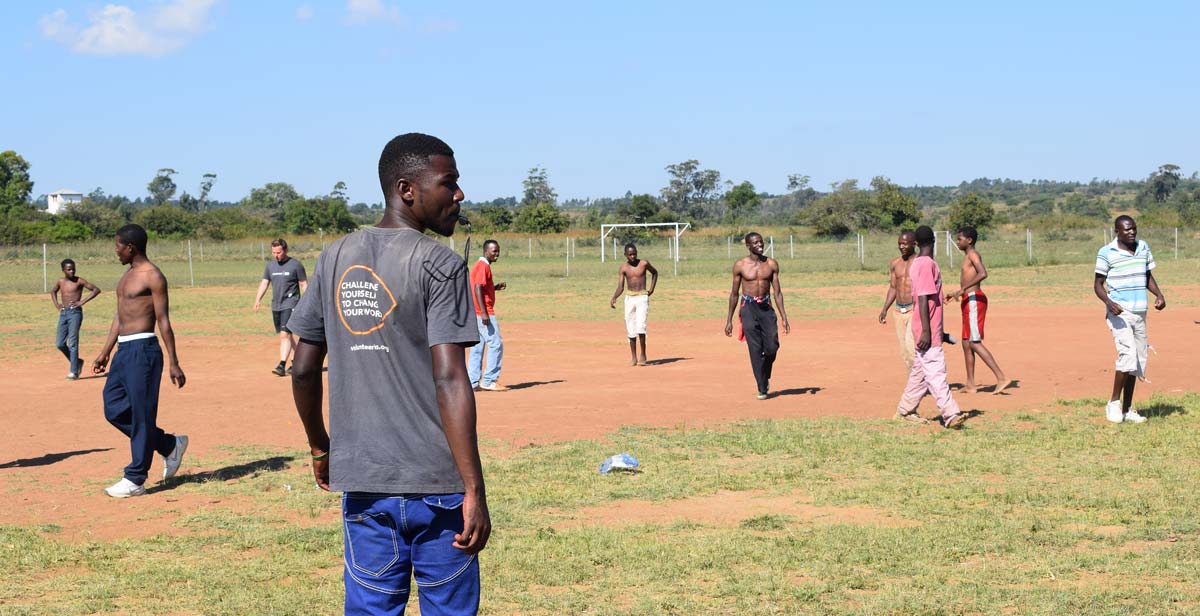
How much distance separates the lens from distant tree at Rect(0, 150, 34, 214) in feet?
280

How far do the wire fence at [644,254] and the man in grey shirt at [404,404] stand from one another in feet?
132

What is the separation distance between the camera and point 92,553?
768 cm

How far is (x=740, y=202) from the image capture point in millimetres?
112750

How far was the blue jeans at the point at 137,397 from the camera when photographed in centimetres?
947

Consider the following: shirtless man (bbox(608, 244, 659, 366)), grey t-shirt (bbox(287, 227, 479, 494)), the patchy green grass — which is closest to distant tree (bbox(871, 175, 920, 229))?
shirtless man (bbox(608, 244, 659, 366))

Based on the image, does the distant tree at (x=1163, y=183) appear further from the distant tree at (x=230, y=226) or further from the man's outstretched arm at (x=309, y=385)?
the man's outstretched arm at (x=309, y=385)

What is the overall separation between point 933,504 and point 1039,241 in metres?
60.8

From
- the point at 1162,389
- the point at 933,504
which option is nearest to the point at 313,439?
the point at 933,504

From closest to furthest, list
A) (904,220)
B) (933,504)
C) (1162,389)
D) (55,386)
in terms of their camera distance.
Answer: (933,504)
(1162,389)
(55,386)
(904,220)

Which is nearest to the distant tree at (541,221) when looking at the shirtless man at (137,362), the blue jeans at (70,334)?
the blue jeans at (70,334)

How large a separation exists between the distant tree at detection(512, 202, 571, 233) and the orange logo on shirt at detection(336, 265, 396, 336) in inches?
3211

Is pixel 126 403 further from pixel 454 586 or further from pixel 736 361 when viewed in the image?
pixel 736 361

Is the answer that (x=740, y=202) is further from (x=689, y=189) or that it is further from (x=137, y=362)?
(x=137, y=362)

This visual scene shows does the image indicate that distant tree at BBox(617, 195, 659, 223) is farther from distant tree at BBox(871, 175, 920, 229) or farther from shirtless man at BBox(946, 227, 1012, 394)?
shirtless man at BBox(946, 227, 1012, 394)
